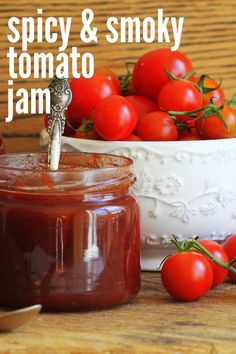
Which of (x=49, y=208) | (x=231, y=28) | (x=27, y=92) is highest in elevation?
(x=231, y=28)

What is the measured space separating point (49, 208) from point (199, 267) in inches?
7.3

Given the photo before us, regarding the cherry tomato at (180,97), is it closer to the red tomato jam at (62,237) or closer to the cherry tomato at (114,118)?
the cherry tomato at (114,118)

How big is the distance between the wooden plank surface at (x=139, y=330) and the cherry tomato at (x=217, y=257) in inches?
1.4

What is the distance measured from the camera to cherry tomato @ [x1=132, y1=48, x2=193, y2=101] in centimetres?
110

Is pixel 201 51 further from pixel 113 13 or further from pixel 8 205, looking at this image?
pixel 8 205

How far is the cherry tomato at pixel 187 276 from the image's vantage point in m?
0.92

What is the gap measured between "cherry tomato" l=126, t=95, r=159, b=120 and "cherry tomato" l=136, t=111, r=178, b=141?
0.13 feet

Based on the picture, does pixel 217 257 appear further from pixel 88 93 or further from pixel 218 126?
pixel 88 93

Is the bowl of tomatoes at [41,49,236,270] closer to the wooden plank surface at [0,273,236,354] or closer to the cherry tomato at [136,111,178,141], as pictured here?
the cherry tomato at [136,111,178,141]

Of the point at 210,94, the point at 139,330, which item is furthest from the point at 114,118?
the point at 139,330

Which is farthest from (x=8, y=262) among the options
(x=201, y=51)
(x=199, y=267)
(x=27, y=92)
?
(x=201, y=51)

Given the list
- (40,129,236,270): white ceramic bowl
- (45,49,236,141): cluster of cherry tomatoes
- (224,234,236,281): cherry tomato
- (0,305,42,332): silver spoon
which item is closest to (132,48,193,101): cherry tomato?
(45,49,236,141): cluster of cherry tomatoes

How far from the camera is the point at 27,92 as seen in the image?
1290mm

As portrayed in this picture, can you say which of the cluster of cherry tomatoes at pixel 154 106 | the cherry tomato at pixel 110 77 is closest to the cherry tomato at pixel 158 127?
the cluster of cherry tomatoes at pixel 154 106
